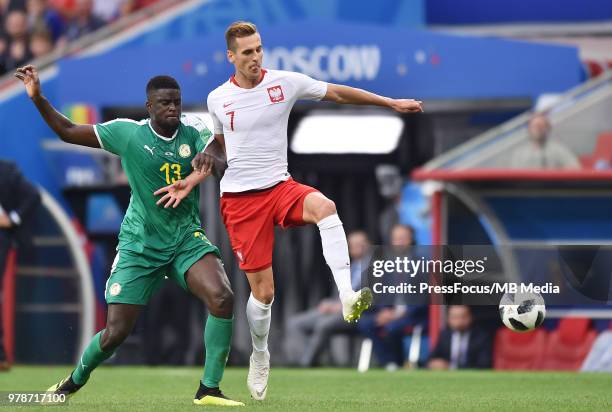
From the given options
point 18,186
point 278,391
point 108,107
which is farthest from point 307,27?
point 278,391

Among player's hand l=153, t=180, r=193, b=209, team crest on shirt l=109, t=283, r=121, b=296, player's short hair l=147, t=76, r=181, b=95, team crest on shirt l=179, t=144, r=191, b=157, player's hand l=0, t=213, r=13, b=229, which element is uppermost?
player's short hair l=147, t=76, r=181, b=95

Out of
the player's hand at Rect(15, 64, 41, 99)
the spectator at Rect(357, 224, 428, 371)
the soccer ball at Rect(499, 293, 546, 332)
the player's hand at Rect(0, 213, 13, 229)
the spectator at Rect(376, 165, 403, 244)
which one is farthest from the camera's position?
the spectator at Rect(376, 165, 403, 244)

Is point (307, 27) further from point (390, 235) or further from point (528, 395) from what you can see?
point (528, 395)

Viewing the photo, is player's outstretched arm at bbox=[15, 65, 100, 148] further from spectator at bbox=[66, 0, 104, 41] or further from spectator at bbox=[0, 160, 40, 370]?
spectator at bbox=[66, 0, 104, 41]

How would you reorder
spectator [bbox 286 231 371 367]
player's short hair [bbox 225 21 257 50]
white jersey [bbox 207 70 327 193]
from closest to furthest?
player's short hair [bbox 225 21 257 50] < white jersey [bbox 207 70 327 193] < spectator [bbox 286 231 371 367]

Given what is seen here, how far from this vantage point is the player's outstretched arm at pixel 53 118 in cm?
859

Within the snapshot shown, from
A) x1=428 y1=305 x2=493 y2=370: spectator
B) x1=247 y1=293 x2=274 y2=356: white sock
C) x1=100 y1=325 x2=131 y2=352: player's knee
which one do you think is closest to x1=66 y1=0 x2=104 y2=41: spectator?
x1=428 y1=305 x2=493 y2=370: spectator

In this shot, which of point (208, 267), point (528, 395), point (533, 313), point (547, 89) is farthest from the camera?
point (547, 89)

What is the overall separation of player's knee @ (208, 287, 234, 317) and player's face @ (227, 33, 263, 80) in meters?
1.37

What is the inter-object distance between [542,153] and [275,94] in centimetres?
615

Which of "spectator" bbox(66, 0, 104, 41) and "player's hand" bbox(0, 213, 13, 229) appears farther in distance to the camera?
"spectator" bbox(66, 0, 104, 41)

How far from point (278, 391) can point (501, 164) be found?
4856mm

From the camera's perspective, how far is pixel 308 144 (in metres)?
16.3

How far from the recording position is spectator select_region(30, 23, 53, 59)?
792 inches
